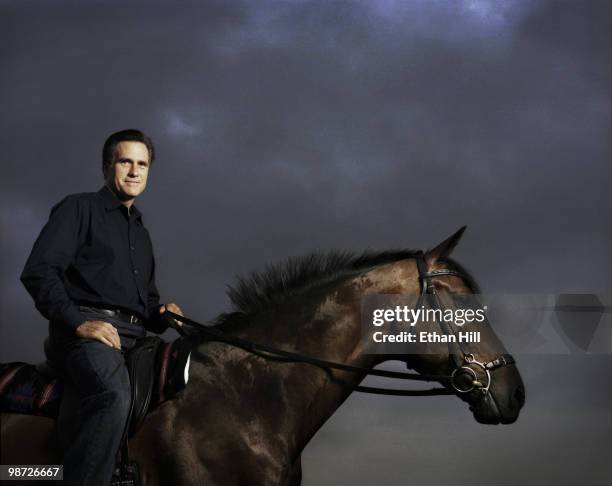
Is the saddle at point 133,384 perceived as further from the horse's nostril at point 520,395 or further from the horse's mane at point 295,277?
the horse's nostril at point 520,395

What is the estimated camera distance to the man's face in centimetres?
606

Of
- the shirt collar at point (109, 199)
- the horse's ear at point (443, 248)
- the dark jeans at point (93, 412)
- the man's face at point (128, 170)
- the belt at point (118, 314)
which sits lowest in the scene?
the dark jeans at point (93, 412)

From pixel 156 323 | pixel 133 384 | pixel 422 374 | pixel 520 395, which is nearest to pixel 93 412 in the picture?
pixel 133 384

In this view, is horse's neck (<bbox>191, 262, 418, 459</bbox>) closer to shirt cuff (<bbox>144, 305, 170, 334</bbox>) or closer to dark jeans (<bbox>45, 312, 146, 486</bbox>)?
shirt cuff (<bbox>144, 305, 170, 334</bbox>)

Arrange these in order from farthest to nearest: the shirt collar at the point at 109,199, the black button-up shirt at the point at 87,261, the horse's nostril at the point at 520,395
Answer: the shirt collar at the point at 109,199 → the horse's nostril at the point at 520,395 → the black button-up shirt at the point at 87,261

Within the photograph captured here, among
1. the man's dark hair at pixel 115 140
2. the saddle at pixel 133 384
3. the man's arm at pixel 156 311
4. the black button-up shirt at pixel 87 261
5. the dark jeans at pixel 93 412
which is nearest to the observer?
the dark jeans at pixel 93 412

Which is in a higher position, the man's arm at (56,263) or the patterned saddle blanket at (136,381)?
the man's arm at (56,263)

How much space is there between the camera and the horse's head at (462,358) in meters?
5.79

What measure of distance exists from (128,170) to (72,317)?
1.51 m

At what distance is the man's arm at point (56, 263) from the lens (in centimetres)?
533

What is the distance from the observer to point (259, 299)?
629cm

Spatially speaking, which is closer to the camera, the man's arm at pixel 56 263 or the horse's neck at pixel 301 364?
the man's arm at pixel 56 263

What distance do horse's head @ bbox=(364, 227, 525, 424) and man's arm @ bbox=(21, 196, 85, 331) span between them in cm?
272

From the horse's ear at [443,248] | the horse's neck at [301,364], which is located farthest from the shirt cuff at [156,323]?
the horse's ear at [443,248]
